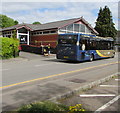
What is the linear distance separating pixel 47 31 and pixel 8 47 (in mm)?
15093

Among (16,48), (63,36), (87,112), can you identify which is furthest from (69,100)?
(16,48)

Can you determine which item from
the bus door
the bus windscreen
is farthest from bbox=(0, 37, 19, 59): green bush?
the bus door

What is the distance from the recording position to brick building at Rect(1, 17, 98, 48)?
31.9 meters

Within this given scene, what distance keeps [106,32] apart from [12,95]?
4230cm

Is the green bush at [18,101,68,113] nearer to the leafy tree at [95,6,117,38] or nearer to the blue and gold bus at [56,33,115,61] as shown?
the blue and gold bus at [56,33,115,61]

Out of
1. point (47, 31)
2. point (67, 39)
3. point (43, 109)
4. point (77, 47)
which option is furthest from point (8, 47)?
point (43, 109)

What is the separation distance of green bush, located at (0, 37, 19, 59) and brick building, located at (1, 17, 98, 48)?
11637mm

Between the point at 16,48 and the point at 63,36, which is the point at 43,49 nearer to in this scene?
the point at 16,48

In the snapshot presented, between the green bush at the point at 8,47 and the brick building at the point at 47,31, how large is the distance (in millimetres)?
11637

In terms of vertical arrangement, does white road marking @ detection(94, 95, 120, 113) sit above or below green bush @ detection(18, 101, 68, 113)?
below

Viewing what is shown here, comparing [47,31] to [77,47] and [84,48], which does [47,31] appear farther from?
[77,47]

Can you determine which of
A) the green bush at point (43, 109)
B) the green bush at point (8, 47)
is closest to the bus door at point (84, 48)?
the green bush at point (8, 47)

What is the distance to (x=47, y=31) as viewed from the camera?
33344 millimetres

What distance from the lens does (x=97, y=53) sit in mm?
20531
